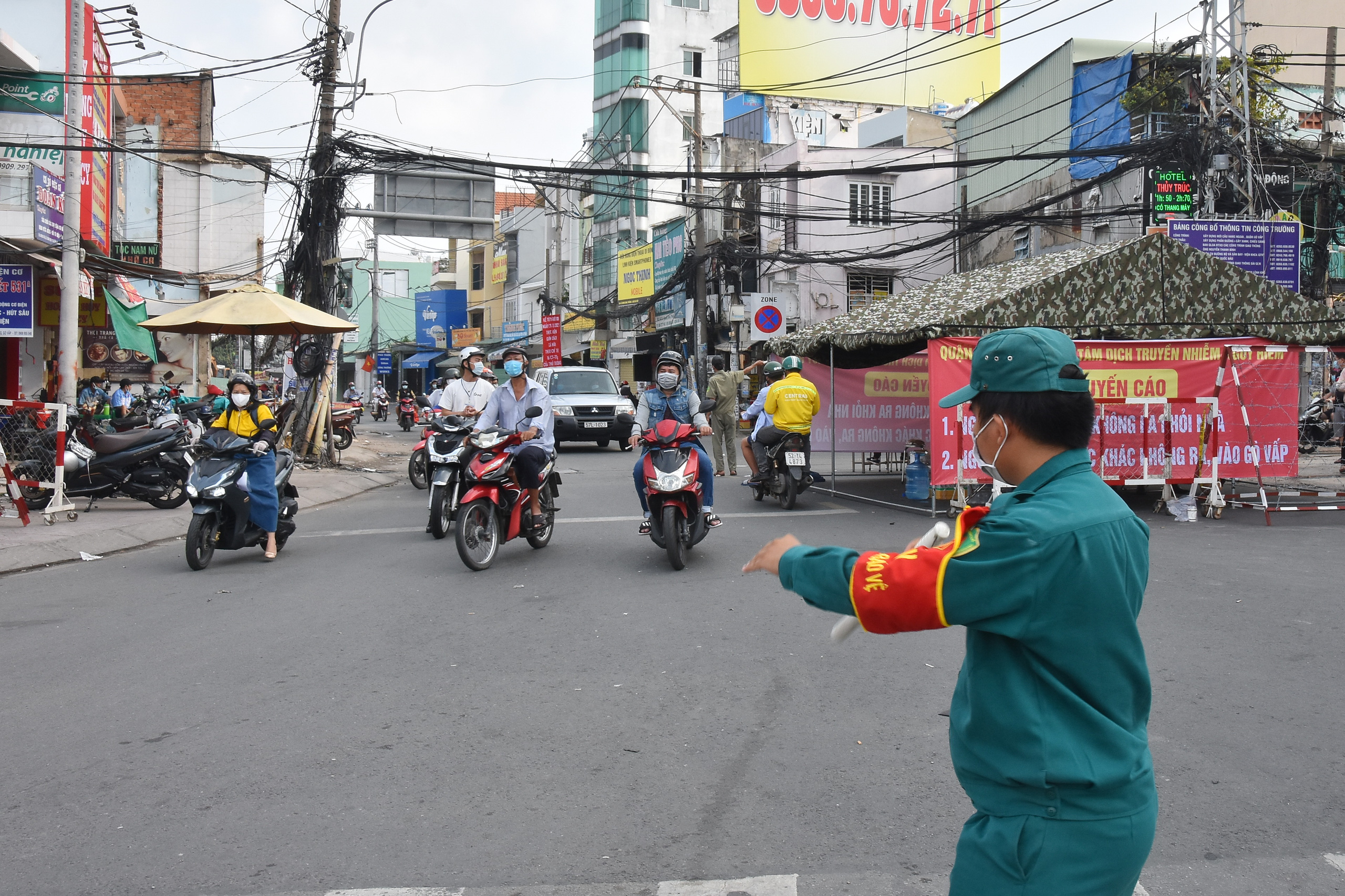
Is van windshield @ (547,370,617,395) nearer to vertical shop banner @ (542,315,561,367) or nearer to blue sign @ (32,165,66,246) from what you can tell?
blue sign @ (32,165,66,246)

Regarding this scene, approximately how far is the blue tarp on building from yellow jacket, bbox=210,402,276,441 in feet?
62.7

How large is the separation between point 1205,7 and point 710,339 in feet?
61.9

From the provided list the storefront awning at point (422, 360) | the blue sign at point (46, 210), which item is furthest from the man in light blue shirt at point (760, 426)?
the storefront awning at point (422, 360)

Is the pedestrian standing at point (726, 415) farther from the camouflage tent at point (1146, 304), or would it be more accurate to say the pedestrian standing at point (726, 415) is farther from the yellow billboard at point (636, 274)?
the yellow billboard at point (636, 274)

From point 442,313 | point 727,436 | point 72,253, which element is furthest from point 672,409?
point 442,313

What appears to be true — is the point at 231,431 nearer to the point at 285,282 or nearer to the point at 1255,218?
the point at 285,282

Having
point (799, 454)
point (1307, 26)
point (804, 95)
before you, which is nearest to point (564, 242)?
point (804, 95)

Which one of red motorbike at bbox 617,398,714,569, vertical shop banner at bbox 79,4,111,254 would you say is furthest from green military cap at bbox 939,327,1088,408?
vertical shop banner at bbox 79,4,111,254

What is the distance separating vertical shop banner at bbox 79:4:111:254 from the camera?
1741 centimetres

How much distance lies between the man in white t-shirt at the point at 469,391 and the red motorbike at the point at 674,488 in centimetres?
321

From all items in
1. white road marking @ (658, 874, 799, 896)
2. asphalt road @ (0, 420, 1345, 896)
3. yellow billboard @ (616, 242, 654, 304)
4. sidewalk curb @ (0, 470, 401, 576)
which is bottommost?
white road marking @ (658, 874, 799, 896)

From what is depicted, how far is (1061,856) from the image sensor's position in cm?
176

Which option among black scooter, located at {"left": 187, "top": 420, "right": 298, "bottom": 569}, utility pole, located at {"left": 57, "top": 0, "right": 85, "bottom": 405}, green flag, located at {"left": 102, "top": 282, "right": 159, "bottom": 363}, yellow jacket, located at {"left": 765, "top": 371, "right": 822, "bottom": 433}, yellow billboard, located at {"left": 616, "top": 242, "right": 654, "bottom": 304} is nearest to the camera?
black scooter, located at {"left": 187, "top": 420, "right": 298, "bottom": 569}

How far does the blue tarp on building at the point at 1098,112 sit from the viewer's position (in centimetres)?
2325
